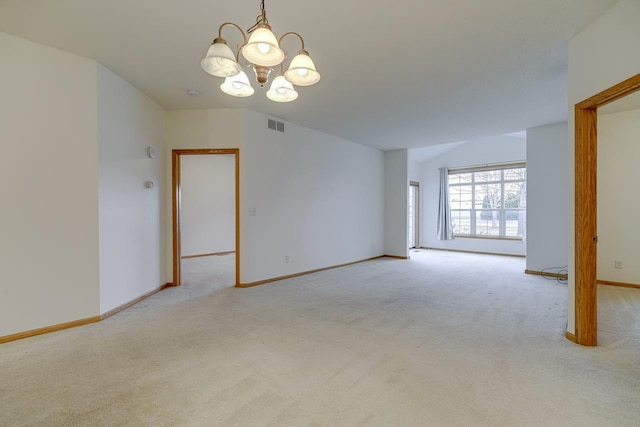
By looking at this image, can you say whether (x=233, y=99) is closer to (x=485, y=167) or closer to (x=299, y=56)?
(x=299, y=56)

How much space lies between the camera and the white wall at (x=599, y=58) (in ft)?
6.80

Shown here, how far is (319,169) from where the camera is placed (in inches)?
226

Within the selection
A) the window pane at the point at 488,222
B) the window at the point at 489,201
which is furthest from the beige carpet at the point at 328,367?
the window pane at the point at 488,222

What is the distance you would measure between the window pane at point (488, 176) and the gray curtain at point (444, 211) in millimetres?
832

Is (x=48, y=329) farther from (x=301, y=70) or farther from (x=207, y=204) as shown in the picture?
(x=207, y=204)

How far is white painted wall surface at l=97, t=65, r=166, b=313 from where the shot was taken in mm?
3203

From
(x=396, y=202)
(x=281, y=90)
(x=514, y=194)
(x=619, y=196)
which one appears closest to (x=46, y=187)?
(x=281, y=90)

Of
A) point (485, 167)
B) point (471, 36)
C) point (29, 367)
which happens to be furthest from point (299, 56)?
point (485, 167)

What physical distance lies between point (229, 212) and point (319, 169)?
11.6 ft

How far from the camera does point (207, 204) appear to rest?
7793 millimetres

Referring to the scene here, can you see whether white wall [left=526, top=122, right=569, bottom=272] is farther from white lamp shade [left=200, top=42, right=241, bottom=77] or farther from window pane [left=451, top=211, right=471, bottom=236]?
white lamp shade [left=200, top=42, right=241, bottom=77]

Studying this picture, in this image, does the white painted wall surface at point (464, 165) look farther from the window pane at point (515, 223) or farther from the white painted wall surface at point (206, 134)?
the white painted wall surface at point (206, 134)

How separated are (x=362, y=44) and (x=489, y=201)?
7026mm

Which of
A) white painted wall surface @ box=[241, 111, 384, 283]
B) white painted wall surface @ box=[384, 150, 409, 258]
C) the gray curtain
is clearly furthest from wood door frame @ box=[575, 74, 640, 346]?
the gray curtain
